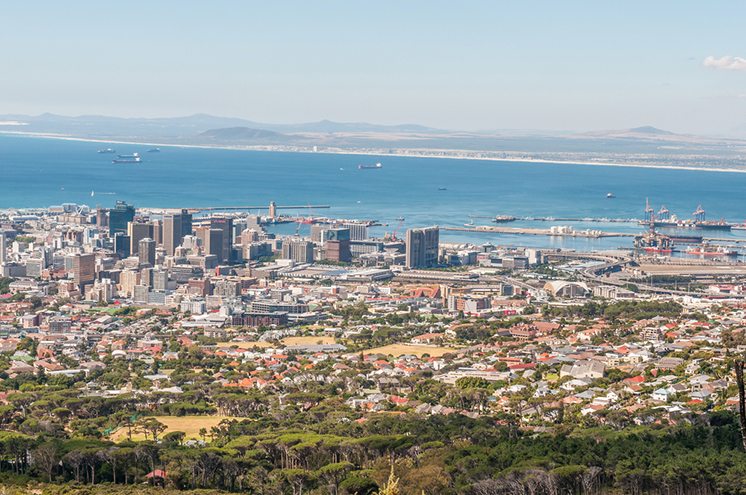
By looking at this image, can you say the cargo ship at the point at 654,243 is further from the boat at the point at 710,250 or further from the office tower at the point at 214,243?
the office tower at the point at 214,243

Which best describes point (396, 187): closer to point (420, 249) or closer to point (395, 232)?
point (395, 232)

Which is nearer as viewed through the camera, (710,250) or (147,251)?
(147,251)

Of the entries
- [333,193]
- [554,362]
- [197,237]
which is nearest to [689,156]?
[333,193]

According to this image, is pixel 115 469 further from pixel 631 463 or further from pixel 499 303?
pixel 499 303

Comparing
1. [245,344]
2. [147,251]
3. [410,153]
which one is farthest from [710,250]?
[410,153]

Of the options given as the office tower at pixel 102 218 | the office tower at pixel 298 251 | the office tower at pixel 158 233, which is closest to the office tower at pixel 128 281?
the office tower at pixel 298 251

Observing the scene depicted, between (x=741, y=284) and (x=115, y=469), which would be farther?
(x=741, y=284)
